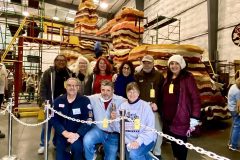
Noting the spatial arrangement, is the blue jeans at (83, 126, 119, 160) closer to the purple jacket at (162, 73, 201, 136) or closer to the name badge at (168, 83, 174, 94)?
the purple jacket at (162, 73, 201, 136)

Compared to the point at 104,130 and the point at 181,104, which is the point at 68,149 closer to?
the point at 104,130

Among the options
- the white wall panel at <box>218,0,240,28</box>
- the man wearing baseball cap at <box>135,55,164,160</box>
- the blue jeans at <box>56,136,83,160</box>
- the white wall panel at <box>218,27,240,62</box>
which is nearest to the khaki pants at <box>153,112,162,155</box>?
the man wearing baseball cap at <box>135,55,164,160</box>

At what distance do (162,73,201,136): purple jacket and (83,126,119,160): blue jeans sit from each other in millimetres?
701

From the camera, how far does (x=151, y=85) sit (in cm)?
328

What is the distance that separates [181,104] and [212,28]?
8685 mm

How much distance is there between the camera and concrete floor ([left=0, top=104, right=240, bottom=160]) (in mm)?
3912

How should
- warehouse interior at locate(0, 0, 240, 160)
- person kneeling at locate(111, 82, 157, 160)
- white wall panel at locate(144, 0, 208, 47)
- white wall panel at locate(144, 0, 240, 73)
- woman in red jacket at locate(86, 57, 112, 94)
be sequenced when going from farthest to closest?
1. white wall panel at locate(144, 0, 208, 47)
2. white wall panel at locate(144, 0, 240, 73)
3. warehouse interior at locate(0, 0, 240, 160)
4. woman in red jacket at locate(86, 57, 112, 94)
5. person kneeling at locate(111, 82, 157, 160)

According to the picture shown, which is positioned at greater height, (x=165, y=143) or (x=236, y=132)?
(x=236, y=132)

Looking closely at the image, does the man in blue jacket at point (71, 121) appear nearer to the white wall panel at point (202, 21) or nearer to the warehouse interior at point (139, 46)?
the warehouse interior at point (139, 46)

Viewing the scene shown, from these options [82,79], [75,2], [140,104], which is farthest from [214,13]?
[75,2]

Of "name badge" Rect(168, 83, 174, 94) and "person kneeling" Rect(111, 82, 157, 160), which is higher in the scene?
"name badge" Rect(168, 83, 174, 94)

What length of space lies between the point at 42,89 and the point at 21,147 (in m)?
1.17

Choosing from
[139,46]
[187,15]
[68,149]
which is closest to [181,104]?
[68,149]

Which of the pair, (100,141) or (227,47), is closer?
(100,141)
